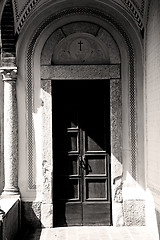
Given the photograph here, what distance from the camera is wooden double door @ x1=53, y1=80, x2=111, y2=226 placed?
8.82 meters

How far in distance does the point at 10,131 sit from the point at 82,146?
1.33 m

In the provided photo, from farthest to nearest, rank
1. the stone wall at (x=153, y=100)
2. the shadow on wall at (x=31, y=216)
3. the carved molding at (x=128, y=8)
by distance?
the shadow on wall at (x=31, y=216) → the carved molding at (x=128, y=8) → the stone wall at (x=153, y=100)

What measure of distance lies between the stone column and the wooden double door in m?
0.72

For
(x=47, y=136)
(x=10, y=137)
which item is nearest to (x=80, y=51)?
(x=47, y=136)

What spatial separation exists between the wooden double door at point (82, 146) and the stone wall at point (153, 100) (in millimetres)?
874

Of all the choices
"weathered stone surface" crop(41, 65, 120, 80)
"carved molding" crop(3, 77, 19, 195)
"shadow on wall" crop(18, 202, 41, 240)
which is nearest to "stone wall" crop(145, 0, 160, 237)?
"weathered stone surface" crop(41, 65, 120, 80)

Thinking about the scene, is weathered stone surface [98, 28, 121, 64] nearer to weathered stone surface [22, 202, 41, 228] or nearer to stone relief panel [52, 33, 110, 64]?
stone relief panel [52, 33, 110, 64]

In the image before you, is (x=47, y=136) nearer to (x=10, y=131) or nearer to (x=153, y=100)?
(x=10, y=131)

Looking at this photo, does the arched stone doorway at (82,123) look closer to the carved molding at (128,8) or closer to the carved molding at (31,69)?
the carved molding at (31,69)

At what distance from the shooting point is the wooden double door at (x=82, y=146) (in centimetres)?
882

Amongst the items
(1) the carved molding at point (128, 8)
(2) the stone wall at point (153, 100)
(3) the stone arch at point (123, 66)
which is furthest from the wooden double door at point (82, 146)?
(1) the carved molding at point (128, 8)

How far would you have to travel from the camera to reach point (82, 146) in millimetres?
8867

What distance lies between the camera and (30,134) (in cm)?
879

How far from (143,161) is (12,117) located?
246 centimetres
